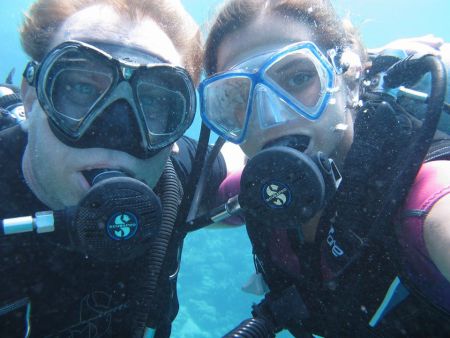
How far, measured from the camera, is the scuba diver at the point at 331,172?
6.19 ft

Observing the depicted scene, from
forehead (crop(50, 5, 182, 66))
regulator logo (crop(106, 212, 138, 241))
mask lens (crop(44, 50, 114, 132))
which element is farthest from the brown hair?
regulator logo (crop(106, 212, 138, 241))

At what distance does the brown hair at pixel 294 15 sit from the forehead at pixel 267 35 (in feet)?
0.16

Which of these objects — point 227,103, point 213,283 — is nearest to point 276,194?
point 227,103

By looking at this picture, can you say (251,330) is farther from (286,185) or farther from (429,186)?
(429,186)

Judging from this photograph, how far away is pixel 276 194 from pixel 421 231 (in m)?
0.78

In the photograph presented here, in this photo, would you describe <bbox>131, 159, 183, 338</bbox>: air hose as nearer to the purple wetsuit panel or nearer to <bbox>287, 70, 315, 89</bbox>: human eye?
<bbox>287, 70, 315, 89</bbox>: human eye

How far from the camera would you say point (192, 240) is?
2314 centimetres

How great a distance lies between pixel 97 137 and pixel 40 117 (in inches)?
18.0

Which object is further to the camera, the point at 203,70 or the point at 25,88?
the point at 203,70

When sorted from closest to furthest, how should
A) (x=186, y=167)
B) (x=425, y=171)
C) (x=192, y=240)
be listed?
(x=425, y=171) → (x=186, y=167) → (x=192, y=240)

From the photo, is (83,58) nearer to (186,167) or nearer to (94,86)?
(94,86)

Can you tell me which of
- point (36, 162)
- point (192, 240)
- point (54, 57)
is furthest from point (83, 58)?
point (192, 240)

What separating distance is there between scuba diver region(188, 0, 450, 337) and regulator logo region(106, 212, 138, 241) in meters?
0.69

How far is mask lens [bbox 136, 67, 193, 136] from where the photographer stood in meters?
2.52
